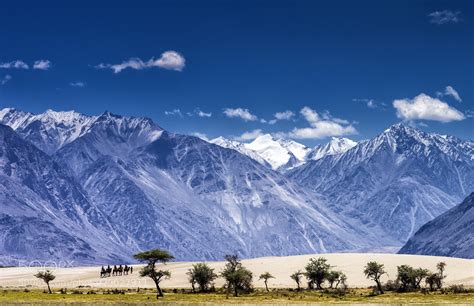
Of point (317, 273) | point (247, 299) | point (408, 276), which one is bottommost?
point (247, 299)

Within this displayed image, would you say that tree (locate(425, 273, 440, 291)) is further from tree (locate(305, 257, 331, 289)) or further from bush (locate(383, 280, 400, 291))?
tree (locate(305, 257, 331, 289))

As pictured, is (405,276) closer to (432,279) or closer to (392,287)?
(392,287)

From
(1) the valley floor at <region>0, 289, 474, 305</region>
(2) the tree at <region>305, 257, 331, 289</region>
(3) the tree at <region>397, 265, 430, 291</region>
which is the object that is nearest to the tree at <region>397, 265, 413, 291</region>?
(3) the tree at <region>397, 265, 430, 291</region>

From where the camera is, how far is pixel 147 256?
171 meters

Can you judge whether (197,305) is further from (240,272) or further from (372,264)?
(372,264)

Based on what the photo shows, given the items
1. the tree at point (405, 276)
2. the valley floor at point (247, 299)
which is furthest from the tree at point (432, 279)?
the valley floor at point (247, 299)

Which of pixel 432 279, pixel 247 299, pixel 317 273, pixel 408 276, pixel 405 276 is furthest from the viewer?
pixel 317 273

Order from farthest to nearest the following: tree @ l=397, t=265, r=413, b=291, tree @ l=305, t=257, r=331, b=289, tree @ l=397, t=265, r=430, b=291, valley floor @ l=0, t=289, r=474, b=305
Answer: tree @ l=305, t=257, r=331, b=289, tree @ l=397, t=265, r=430, b=291, tree @ l=397, t=265, r=413, b=291, valley floor @ l=0, t=289, r=474, b=305

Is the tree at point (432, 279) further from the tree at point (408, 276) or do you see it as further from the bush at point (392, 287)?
the bush at point (392, 287)

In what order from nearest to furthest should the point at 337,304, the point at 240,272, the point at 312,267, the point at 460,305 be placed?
the point at 460,305 < the point at 337,304 < the point at 240,272 < the point at 312,267

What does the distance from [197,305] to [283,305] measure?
14.0 meters

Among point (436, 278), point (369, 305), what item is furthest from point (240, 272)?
point (369, 305)

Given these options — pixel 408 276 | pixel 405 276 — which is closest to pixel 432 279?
pixel 408 276

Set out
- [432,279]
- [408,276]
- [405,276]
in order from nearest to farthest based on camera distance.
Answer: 1. [408,276]
2. [405,276]
3. [432,279]
